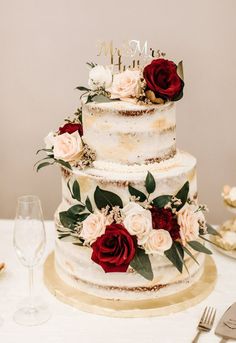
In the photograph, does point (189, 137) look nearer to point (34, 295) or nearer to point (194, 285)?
point (194, 285)

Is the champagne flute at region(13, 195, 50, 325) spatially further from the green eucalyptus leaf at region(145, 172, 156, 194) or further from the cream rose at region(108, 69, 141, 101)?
the cream rose at region(108, 69, 141, 101)

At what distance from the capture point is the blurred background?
111 inches

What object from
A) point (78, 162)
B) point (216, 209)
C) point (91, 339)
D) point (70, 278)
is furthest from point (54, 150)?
point (216, 209)

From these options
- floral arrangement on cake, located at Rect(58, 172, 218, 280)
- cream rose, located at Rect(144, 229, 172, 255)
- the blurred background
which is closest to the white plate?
floral arrangement on cake, located at Rect(58, 172, 218, 280)

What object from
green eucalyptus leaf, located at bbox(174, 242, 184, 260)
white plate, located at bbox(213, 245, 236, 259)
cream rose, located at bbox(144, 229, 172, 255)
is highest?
cream rose, located at bbox(144, 229, 172, 255)

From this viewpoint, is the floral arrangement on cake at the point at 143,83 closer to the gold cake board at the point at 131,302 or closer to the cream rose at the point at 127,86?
the cream rose at the point at 127,86

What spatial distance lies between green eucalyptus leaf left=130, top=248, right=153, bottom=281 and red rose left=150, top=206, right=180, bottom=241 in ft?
0.29

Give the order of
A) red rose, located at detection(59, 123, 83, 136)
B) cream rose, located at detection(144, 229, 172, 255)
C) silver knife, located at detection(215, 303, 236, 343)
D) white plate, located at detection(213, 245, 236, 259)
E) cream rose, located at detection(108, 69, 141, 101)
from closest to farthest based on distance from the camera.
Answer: silver knife, located at detection(215, 303, 236, 343)
cream rose, located at detection(144, 229, 172, 255)
cream rose, located at detection(108, 69, 141, 101)
red rose, located at detection(59, 123, 83, 136)
white plate, located at detection(213, 245, 236, 259)

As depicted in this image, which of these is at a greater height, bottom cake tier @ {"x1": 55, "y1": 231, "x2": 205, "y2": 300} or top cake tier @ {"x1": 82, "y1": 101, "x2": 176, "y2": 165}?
top cake tier @ {"x1": 82, "y1": 101, "x2": 176, "y2": 165}

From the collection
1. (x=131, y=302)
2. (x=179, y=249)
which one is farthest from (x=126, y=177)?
(x=131, y=302)

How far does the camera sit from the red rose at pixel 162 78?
1809 millimetres

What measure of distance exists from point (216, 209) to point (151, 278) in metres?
1.41

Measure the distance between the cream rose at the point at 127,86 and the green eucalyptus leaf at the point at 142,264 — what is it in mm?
459

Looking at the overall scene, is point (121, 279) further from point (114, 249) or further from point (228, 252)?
point (228, 252)
